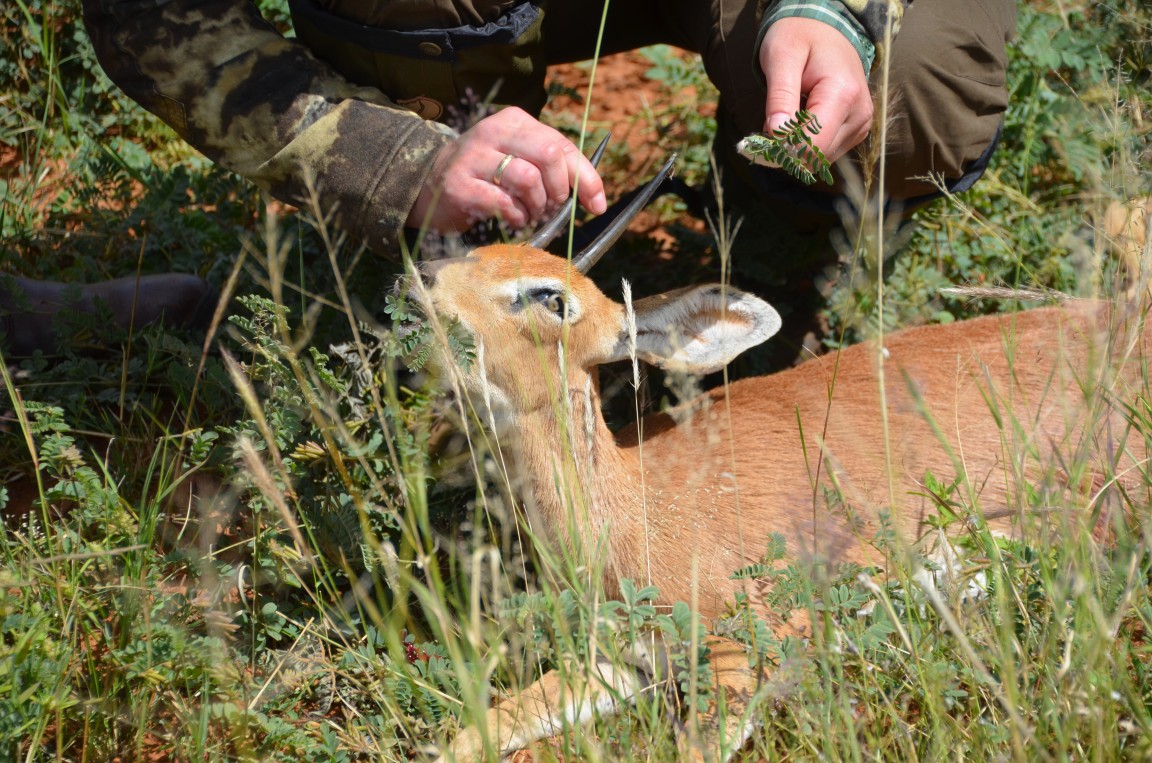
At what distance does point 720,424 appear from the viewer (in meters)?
3.15

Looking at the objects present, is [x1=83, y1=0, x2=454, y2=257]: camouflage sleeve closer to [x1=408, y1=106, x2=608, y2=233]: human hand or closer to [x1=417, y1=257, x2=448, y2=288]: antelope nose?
[x1=408, y1=106, x2=608, y2=233]: human hand

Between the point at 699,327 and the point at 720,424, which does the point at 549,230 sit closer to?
the point at 699,327

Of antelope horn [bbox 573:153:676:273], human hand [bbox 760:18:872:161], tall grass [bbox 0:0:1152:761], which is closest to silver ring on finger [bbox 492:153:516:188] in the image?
antelope horn [bbox 573:153:676:273]

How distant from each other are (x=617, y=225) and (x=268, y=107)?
1.09 metres

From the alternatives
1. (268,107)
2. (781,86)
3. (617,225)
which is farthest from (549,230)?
(268,107)

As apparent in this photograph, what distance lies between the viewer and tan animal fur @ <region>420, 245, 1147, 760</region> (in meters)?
2.74

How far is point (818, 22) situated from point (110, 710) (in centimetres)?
247

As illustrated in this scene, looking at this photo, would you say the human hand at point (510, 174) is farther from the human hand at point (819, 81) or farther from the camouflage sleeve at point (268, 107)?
the human hand at point (819, 81)

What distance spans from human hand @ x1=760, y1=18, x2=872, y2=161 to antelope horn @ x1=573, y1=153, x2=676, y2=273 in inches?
14.2

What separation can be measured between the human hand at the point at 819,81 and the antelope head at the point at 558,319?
1.33ft

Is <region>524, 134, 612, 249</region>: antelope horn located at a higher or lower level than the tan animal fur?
higher

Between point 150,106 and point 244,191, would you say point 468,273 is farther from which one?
point 244,191

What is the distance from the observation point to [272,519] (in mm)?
2635

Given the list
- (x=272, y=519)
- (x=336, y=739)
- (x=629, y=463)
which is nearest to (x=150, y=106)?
(x=272, y=519)
